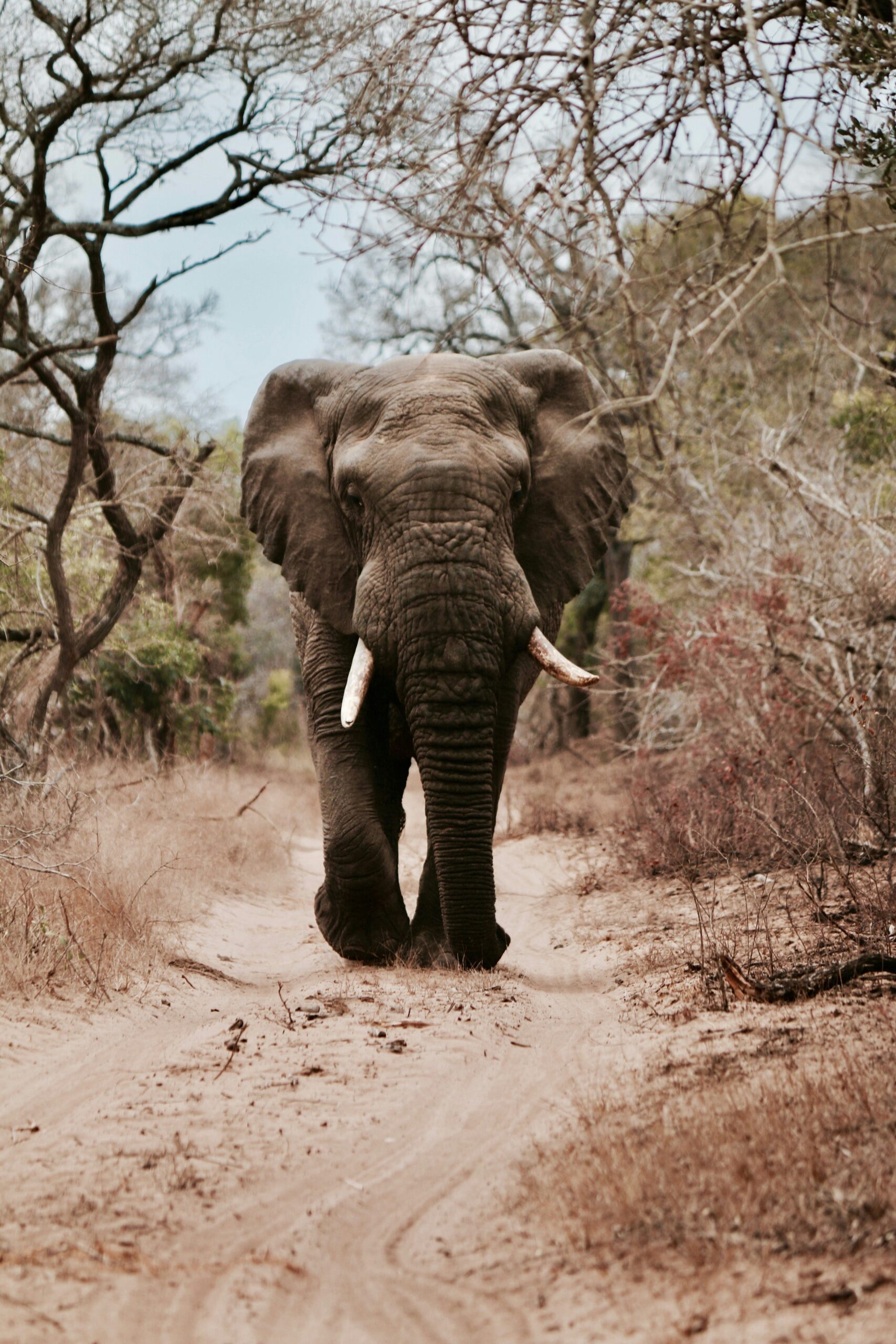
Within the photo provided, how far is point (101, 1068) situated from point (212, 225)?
11075 mm

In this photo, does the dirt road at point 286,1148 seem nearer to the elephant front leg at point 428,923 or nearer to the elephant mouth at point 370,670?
the elephant front leg at point 428,923

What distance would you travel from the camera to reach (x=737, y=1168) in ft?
11.2

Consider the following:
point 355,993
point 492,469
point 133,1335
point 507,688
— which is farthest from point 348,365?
point 133,1335

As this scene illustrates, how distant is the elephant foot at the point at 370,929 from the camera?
23.7 ft

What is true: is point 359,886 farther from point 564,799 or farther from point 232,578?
point 232,578

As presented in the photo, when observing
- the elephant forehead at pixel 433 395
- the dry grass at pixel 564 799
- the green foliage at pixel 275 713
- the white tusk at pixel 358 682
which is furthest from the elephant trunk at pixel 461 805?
the green foliage at pixel 275 713

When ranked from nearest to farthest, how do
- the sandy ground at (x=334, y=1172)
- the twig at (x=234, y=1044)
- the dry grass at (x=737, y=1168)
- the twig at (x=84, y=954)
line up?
the sandy ground at (x=334, y=1172)
the dry grass at (x=737, y=1168)
the twig at (x=234, y=1044)
the twig at (x=84, y=954)

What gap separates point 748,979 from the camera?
5.52 m

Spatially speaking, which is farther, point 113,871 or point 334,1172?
point 113,871

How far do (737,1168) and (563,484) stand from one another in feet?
16.3

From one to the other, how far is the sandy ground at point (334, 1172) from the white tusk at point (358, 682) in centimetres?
140

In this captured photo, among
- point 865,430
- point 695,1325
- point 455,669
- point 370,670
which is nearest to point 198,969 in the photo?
point 370,670

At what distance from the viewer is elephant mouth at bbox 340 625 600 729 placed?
6504mm

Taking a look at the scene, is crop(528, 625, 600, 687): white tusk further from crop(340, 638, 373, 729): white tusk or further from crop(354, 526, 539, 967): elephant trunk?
crop(340, 638, 373, 729): white tusk
